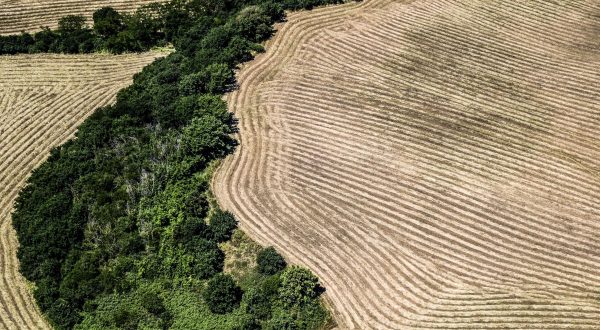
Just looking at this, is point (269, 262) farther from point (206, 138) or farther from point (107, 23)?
point (107, 23)

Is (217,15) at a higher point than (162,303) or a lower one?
higher

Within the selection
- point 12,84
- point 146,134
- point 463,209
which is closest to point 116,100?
point 146,134

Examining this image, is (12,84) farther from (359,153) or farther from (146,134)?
(359,153)

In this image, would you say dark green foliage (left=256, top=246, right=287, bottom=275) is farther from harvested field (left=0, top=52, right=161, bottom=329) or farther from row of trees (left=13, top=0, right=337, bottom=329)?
harvested field (left=0, top=52, right=161, bottom=329)

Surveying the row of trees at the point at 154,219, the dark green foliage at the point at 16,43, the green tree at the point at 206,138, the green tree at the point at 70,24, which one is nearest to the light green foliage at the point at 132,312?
the row of trees at the point at 154,219

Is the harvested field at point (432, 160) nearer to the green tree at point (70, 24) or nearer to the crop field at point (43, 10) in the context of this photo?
the green tree at point (70, 24)

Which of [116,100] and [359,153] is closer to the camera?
[359,153]
